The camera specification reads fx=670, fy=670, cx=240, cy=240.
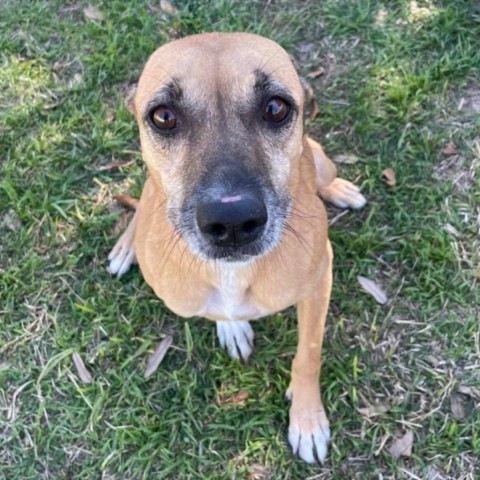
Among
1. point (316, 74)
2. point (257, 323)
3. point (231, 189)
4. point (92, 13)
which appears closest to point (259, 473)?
point (257, 323)

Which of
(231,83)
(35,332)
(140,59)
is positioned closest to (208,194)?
(231,83)

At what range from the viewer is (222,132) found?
2893 millimetres

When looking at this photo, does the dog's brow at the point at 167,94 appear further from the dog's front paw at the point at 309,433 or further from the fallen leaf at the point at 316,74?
the fallen leaf at the point at 316,74

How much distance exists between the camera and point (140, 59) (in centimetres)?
501

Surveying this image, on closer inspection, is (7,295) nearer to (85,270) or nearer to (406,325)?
(85,270)

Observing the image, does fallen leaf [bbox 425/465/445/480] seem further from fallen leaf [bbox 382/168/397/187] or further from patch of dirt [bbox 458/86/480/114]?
patch of dirt [bbox 458/86/480/114]

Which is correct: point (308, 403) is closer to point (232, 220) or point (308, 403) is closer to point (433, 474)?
point (433, 474)

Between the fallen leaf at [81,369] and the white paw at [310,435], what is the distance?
4.17 ft

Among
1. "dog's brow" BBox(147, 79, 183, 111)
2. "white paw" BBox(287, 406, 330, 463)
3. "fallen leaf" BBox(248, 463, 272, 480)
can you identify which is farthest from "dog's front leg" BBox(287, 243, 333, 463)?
"dog's brow" BBox(147, 79, 183, 111)

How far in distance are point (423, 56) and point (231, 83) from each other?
8.17 feet

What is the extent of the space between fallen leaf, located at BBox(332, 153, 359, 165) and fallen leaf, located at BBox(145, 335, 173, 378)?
5.50 feet

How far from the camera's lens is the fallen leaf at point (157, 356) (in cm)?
409

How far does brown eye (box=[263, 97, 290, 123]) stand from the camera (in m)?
2.99

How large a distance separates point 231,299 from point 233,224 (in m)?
0.81
